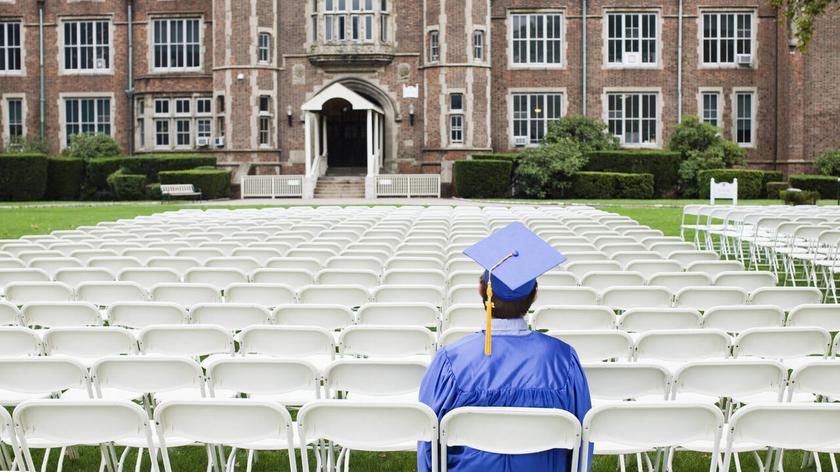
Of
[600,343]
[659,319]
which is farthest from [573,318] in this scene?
[600,343]

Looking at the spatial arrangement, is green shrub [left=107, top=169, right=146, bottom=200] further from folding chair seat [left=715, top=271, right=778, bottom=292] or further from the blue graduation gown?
the blue graduation gown

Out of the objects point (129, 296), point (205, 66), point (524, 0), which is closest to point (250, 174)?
point (205, 66)

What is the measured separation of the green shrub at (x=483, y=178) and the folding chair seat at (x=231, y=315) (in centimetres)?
3028

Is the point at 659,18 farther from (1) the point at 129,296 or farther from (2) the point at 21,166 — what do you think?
(1) the point at 129,296

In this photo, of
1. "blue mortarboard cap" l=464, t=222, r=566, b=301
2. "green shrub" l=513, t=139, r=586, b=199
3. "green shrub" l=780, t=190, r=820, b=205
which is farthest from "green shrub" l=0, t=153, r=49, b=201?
"blue mortarboard cap" l=464, t=222, r=566, b=301

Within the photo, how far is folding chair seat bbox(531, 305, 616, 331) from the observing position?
6.66 meters

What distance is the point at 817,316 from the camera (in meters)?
6.75

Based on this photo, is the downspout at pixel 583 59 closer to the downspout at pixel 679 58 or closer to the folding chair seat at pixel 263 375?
the downspout at pixel 679 58

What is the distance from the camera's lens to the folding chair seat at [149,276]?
9.12 metres

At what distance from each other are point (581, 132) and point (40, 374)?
35711mm

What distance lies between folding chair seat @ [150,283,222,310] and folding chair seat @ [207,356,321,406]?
3.08 metres

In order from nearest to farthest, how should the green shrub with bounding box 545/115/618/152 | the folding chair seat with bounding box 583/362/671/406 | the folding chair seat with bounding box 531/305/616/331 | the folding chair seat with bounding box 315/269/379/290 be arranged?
the folding chair seat with bounding box 583/362/671/406 < the folding chair seat with bounding box 531/305/616/331 < the folding chair seat with bounding box 315/269/379/290 < the green shrub with bounding box 545/115/618/152

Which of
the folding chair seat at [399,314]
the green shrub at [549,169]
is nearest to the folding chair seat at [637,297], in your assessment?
the folding chair seat at [399,314]

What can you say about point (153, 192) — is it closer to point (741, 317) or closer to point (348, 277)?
point (348, 277)
